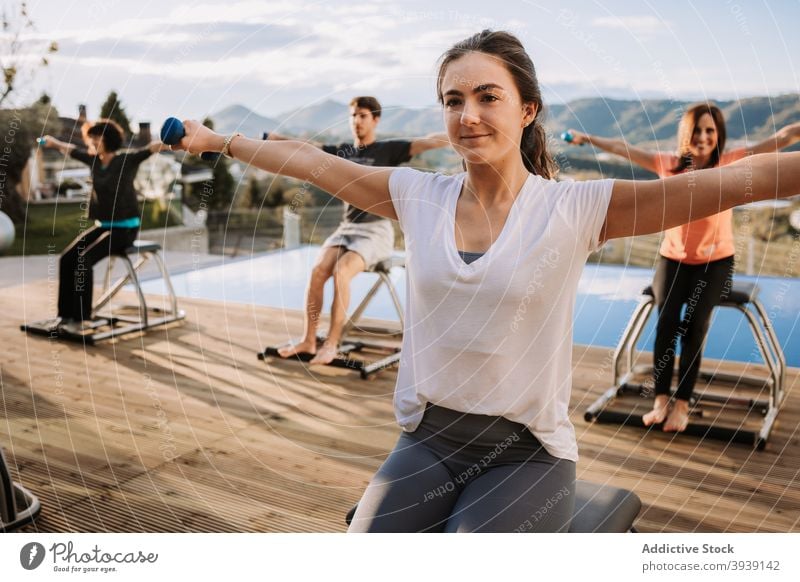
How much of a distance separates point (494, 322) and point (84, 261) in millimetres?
3598

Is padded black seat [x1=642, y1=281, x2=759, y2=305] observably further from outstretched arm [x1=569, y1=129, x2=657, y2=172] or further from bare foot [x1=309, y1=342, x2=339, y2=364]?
bare foot [x1=309, y1=342, x2=339, y2=364]

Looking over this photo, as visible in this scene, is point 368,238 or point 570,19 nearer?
point 570,19

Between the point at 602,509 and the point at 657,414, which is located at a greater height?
the point at 602,509

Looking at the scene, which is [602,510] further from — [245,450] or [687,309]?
[687,309]

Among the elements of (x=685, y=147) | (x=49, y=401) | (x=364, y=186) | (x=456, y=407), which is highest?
(x=685, y=147)

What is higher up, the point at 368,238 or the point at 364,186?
the point at 364,186

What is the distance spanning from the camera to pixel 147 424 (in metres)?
2.98

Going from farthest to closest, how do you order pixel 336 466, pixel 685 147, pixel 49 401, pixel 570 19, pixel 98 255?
1. pixel 98 255
2. pixel 49 401
3. pixel 685 147
4. pixel 336 466
5. pixel 570 19

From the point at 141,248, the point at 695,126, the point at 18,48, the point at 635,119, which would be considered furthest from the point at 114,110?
the point at 695,126

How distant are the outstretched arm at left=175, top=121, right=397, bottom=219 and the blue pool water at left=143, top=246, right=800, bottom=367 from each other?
9.90 feet

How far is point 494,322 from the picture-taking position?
1.38 m
